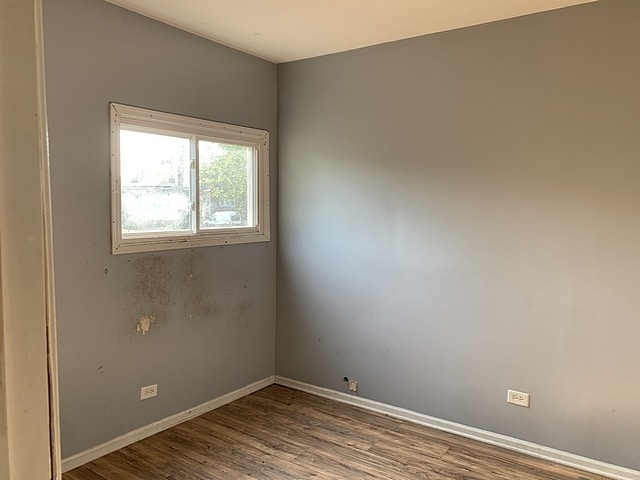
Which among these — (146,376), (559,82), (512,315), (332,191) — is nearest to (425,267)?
(512,315)

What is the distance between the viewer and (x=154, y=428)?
338 centimetres

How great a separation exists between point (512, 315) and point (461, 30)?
1955 mm

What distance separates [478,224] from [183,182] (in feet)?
6.96

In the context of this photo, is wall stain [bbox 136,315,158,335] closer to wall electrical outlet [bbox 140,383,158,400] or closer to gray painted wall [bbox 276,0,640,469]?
wall electrical outlet [bbox 140,383,158,400]

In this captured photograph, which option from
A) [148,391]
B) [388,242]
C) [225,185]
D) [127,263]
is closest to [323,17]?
[225,185]

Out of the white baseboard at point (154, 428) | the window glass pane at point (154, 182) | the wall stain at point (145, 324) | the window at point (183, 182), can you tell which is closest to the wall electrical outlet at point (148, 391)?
the white baseboard at point (154, 428)

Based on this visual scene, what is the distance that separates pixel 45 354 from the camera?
47 cm

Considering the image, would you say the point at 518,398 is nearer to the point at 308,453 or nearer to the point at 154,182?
the point at 308,453

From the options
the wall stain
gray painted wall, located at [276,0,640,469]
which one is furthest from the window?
the wall stain

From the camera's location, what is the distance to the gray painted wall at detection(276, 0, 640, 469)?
2863 millimetres

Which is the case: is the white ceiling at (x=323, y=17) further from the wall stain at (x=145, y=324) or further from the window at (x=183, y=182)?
the wall stain at (x=145, y=324)

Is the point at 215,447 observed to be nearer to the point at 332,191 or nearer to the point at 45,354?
the point at 332,191

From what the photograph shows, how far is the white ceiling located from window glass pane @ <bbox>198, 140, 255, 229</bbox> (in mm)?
834

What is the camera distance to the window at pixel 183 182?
10.3 ft
